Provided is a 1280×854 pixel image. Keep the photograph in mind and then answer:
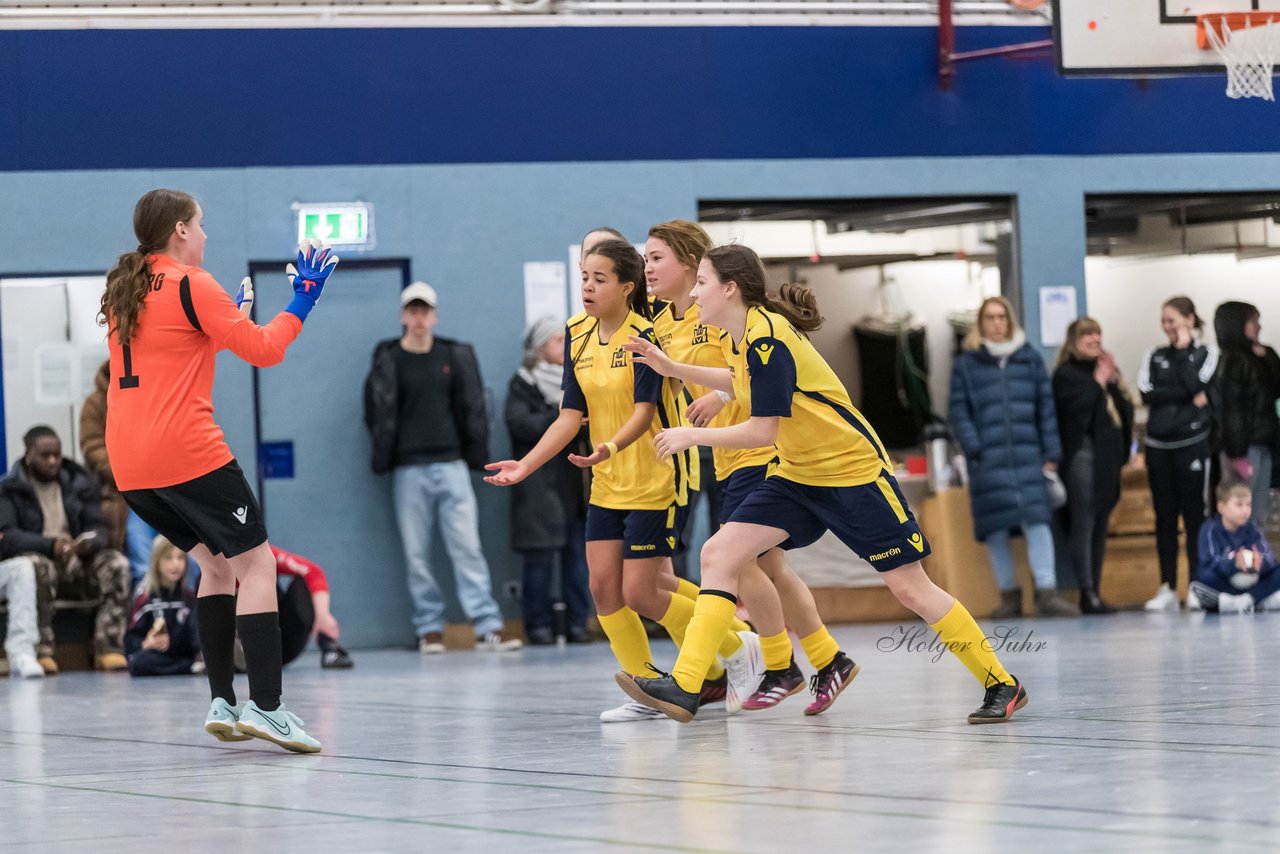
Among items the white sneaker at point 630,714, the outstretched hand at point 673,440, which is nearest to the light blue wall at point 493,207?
the white sneaker at point 630,714

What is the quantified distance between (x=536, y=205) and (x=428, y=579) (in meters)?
2.65

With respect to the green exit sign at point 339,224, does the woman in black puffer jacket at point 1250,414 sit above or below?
below

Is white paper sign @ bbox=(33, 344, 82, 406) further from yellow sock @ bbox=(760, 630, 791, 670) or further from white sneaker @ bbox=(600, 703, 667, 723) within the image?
yellow sock @ bbox=(760, 630, 791, 670)

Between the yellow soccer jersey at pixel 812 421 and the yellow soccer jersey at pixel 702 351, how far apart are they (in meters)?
0.68

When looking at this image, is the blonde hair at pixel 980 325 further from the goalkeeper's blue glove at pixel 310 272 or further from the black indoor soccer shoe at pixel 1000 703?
the goalkeeper's blue glove at pixel 310 272

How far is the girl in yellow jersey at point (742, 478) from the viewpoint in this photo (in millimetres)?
6949

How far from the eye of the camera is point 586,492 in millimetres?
12727

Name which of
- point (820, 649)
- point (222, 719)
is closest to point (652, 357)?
point (820, 649)

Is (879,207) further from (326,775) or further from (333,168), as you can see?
(326,775)

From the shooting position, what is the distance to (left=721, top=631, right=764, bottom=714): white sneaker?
7.05 metres

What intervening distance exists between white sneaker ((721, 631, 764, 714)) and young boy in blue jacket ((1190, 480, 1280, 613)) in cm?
628

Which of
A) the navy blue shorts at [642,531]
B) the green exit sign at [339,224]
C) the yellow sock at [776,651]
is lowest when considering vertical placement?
the yellow sock at [776,651]

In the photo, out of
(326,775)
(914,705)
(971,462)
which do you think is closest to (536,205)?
(971,462)

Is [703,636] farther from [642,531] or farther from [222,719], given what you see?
[222,719]
